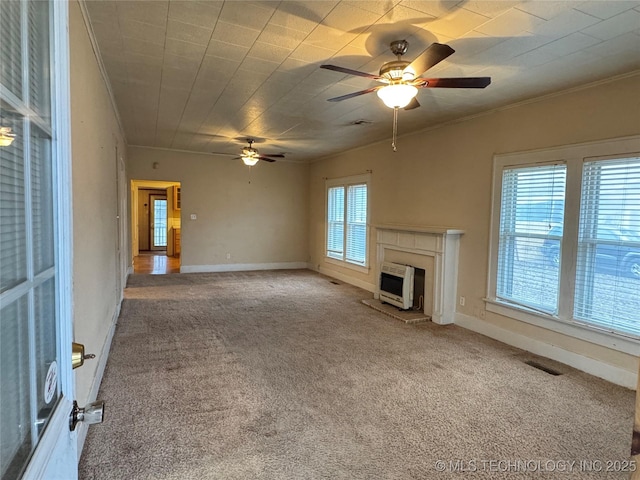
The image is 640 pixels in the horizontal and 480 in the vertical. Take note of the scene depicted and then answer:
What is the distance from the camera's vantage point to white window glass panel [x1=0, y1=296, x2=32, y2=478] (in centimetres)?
64

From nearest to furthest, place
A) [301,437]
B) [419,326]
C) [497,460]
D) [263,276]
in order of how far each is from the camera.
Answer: [497,460]
[301,437]
[419,326]
[263,276]

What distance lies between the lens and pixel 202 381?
2.98 metres

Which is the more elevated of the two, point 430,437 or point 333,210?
point 333,210

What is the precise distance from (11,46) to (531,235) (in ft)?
14.1

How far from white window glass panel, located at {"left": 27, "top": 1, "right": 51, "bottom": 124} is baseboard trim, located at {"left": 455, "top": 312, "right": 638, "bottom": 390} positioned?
12.6 ft

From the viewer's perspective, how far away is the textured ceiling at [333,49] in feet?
7.52

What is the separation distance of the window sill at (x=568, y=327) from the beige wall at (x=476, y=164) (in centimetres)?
6

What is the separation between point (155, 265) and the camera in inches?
365

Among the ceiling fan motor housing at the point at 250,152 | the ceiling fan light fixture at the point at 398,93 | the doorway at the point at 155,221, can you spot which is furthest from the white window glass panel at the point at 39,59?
the doorway at the point at 155,221

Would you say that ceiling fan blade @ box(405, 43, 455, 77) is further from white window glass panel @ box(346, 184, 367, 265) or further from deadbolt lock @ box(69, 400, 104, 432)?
white window glass panel @ box(346, 184, 367, 265)

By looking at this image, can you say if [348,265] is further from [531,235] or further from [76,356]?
[76,356]

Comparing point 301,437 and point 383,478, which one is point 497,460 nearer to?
point 383,478

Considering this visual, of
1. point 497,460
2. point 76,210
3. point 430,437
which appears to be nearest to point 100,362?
point 76,210

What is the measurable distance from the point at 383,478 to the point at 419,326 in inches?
113
